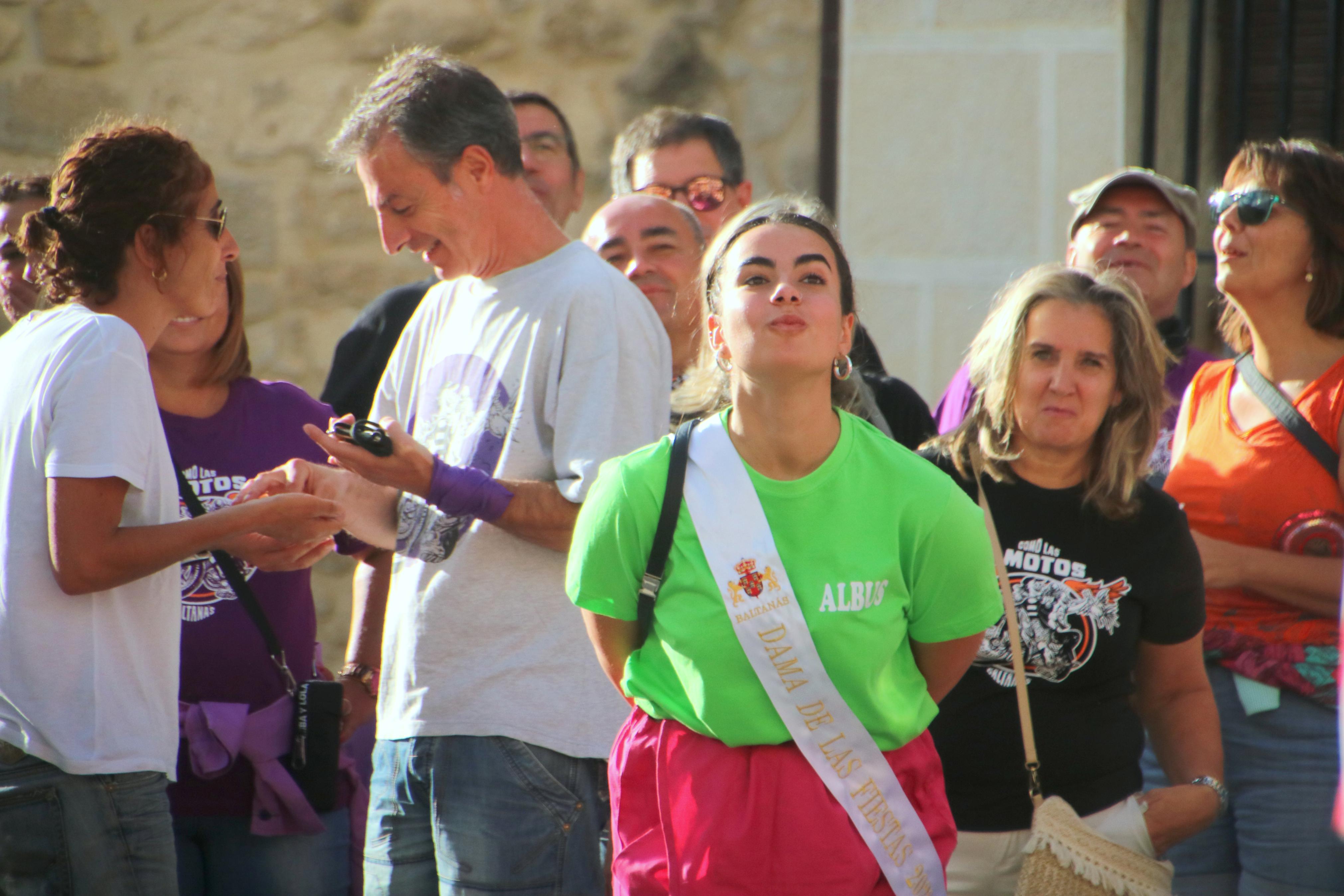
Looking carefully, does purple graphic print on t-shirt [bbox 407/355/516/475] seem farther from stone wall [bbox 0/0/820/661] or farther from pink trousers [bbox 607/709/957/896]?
stone wall [bbox 0/0/820/661]

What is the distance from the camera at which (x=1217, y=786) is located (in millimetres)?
2416

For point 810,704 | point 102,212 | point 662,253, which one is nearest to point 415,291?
point 662,253

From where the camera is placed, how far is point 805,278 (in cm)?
199

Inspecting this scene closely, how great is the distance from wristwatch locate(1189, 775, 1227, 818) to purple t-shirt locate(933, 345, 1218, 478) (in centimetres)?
68

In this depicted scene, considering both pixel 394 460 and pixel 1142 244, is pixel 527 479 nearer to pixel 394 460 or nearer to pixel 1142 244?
pixel 394 460

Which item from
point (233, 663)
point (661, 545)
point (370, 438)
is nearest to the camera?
point (661, 545)

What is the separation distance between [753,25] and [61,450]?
2.94 metres

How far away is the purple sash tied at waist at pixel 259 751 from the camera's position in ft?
7.86

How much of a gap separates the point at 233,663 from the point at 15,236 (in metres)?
1.19

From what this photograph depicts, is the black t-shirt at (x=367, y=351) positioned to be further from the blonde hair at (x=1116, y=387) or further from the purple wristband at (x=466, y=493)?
the blonde hair at (x=1116, y=387)

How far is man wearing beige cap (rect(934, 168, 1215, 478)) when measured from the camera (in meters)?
3.26

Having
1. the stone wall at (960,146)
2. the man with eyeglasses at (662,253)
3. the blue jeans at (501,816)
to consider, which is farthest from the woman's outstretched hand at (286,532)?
the stone wall at (960,146)

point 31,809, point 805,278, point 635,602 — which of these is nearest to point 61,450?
point 31,809

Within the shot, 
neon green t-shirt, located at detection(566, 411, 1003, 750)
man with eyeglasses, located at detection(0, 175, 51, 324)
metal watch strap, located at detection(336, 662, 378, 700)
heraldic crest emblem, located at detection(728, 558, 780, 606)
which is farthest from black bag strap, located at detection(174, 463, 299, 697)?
heraldic crest emblem, located at detection(728, 558, 780, 606)
